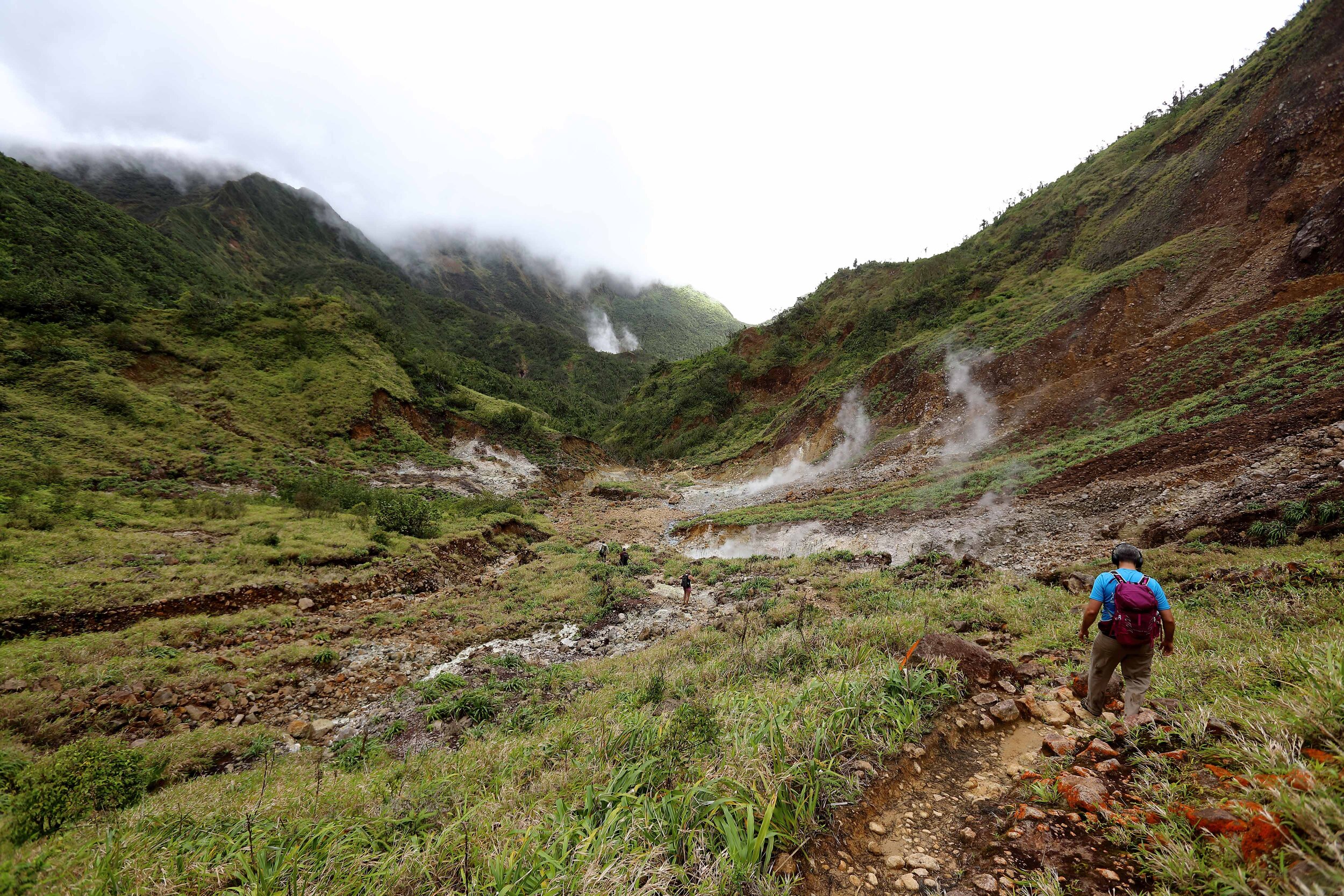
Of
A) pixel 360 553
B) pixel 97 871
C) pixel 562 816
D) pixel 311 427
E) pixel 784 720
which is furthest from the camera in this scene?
pixel 311 427

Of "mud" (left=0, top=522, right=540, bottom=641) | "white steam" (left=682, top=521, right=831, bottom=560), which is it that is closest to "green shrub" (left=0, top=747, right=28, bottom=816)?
"mud" (left=0, top=522, right=540, bottom=641)

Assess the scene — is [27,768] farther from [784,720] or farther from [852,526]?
[852,526]

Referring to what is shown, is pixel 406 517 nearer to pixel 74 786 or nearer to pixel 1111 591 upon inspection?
pixel 74 786

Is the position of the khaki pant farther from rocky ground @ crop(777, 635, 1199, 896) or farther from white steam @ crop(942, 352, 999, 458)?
white steam @ crop(942, 352, 999, 458)

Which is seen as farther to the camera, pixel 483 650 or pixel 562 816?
pixel 483 650

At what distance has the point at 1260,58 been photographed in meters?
24.5

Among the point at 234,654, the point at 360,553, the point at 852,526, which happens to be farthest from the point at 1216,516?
the point at 360,553

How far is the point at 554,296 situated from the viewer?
15762 centimetres

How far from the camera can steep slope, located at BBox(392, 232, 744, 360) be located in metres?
136

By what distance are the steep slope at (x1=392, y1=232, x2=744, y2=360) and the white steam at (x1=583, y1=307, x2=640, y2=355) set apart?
1116mm

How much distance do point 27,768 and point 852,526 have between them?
1975 cm

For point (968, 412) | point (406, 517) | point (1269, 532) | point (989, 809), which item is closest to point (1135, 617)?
point (989, 809)

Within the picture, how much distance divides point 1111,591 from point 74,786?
1057cm

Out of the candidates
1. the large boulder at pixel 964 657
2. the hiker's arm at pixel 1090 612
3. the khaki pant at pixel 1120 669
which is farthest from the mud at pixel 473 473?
the khaki pant at pixel 1120 669
